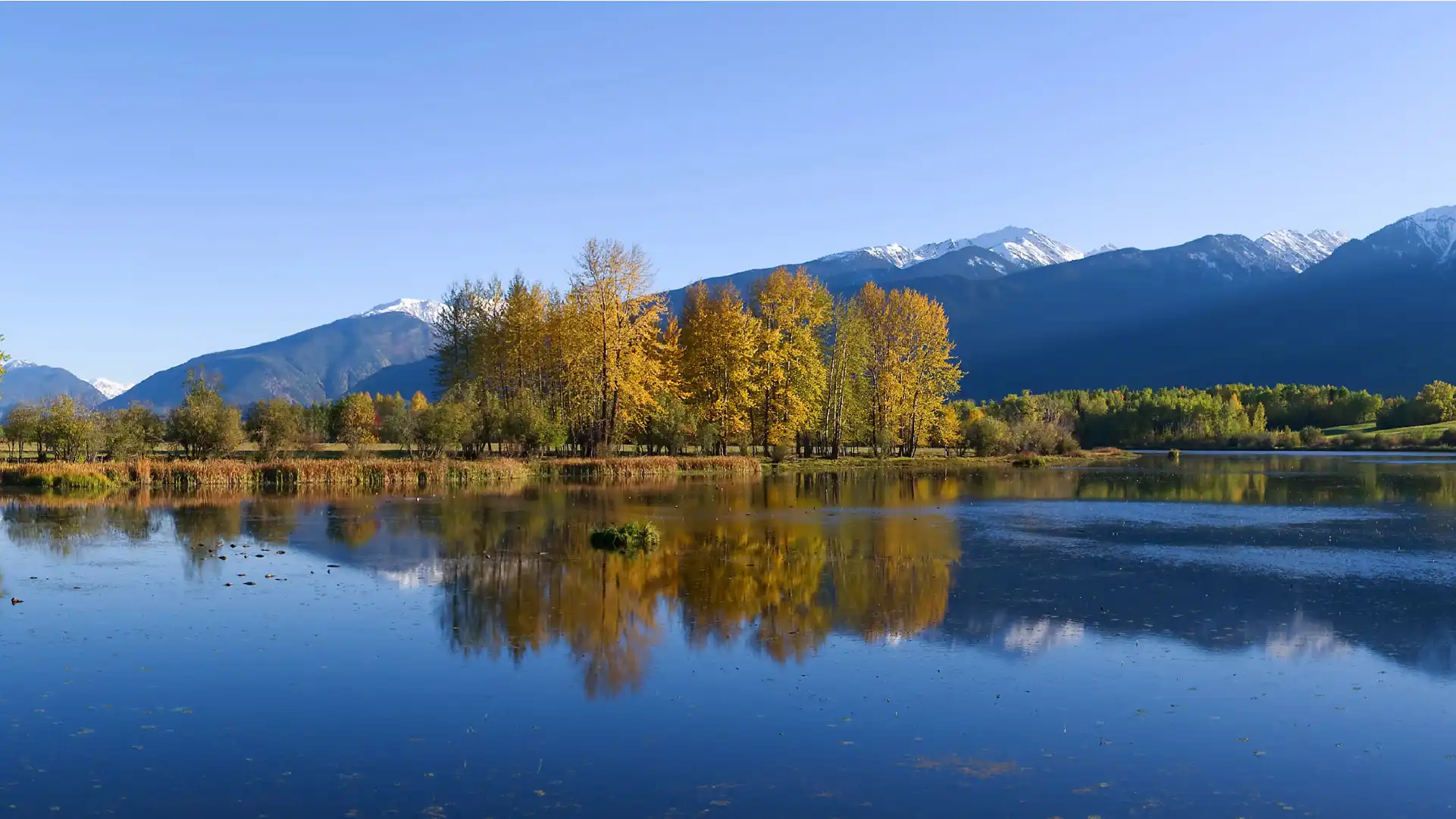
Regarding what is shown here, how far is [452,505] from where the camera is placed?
4041 centimetres

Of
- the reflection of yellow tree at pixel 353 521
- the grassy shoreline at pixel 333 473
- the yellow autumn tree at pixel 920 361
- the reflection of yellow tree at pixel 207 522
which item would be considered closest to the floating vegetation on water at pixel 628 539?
the reflection of yellow tree at pixel 353 521

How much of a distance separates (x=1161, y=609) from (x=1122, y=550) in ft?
29.5

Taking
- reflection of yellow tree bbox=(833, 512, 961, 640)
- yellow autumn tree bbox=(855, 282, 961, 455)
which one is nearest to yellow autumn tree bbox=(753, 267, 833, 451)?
yellow autumn tree bbox=(855, 282, 961, 455)

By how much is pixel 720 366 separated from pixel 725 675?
171ft

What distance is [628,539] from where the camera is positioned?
2788 cm

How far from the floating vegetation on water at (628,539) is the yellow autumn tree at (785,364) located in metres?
39.4

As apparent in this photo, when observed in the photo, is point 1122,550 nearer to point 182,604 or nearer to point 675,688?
point 675,688

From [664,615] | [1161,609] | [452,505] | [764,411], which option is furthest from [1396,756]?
[764,411]

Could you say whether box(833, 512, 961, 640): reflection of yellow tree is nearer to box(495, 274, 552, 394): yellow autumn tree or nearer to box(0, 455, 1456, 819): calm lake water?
box(0, 455, 1456, 819): calm lake water

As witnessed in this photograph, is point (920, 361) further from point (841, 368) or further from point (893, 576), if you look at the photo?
point (893, 576)

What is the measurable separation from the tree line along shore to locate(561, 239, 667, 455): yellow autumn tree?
0.10m

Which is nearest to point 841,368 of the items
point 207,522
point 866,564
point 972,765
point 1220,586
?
point 207,522

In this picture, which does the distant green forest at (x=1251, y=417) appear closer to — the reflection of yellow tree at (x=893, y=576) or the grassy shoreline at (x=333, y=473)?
the grassy shoreline at (x=333, y=473)

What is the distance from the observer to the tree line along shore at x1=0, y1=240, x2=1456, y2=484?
58.0 m
